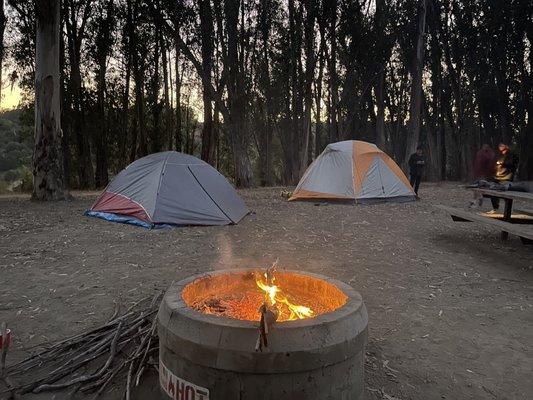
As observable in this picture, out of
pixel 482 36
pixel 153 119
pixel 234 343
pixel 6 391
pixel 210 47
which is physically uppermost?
pixel 482 36

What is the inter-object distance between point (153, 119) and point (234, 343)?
22791mm

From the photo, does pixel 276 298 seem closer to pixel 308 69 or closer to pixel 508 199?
pixel 508 199

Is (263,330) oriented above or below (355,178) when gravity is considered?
below

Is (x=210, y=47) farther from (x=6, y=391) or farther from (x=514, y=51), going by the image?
(x=6, y=391)

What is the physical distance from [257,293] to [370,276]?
253 cm

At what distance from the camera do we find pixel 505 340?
3.37 metres

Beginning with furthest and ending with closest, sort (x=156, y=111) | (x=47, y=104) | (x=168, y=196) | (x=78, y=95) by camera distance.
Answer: (x=156, y=111) → (x=78, y=95) → (x=47, y=104) → (x=168, y=196)

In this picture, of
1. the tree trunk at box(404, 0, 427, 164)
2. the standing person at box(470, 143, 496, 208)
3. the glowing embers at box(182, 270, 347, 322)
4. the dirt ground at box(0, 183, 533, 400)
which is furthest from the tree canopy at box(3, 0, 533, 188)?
the glowing embers at box(182, 270, 347, 322)

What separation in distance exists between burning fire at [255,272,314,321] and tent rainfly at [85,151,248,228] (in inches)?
210

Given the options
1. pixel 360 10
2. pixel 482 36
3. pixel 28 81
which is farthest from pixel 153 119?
pixel 482 36

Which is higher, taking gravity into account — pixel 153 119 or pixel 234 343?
pixel 153 119

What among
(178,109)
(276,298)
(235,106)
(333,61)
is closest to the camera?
(276,298)

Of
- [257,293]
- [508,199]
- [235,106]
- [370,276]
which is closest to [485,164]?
[508,199]

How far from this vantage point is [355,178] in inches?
451
